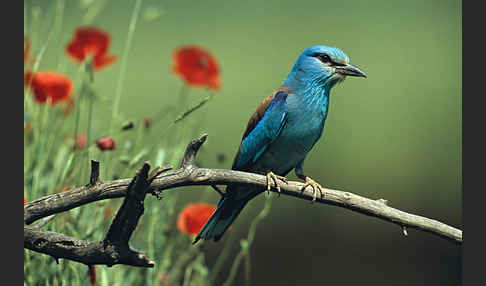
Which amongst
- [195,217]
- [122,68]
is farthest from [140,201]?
[122,68]

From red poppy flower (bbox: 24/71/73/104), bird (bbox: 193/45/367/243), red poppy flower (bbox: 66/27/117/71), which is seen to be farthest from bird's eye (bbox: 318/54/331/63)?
red poppy flower (bbox: 24/71/73/104)

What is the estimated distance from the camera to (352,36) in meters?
5.39

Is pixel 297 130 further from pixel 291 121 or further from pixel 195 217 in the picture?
pixel 195 217

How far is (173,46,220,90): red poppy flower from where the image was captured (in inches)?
84.7

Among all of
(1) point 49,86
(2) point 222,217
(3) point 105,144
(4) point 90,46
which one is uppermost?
(4) point 90,46

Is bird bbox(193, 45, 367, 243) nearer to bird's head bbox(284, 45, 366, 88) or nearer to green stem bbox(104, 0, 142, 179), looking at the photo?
bird's head bbox(284, 45, 366, 88)

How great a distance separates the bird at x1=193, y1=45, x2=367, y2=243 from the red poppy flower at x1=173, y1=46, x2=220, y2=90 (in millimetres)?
217

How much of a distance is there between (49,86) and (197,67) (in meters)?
0.54

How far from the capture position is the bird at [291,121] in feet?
6.70

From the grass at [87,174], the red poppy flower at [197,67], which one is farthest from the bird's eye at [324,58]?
the grass at [87,174]

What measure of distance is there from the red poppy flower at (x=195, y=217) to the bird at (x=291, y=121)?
4 cm

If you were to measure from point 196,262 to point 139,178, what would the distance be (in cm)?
98

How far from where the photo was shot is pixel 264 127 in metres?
2.06

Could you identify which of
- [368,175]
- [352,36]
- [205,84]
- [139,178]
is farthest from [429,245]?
[139,178]
